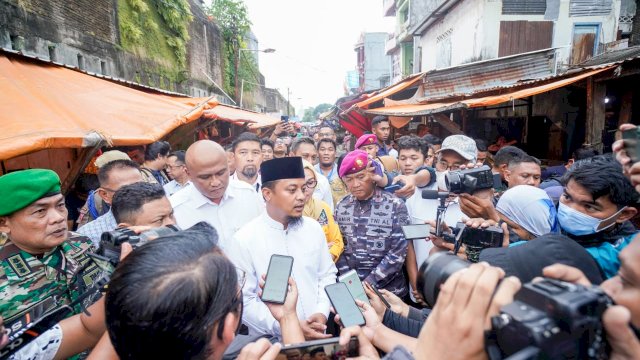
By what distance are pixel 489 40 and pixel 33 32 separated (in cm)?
1239

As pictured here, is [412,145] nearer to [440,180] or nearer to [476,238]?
[440,180]

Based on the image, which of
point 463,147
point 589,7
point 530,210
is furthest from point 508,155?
point 589,7

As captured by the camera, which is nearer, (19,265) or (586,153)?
(19,265)

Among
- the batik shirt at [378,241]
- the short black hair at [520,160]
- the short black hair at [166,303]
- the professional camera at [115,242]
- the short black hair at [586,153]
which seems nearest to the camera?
the short black hair at [166,303]

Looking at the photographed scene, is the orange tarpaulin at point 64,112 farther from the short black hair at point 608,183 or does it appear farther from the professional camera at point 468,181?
the short black hair at point 608,183

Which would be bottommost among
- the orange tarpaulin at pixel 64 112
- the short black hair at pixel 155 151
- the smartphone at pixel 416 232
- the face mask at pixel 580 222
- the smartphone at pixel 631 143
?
the smartphone at pixel 416 232

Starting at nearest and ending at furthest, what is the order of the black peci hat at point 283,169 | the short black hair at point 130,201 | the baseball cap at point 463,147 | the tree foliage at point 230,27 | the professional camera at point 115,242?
the professional camera at point 115,242, the short black hair at point 130,201, the black peci hat at point 283,169, the baseball cap at point 463,147, the tree foliage at point 230,27

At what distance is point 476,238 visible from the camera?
178 centimetres

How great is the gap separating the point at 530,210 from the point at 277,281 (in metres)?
1.75

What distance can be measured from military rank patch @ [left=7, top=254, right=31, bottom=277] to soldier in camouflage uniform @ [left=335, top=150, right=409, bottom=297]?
2.12 m

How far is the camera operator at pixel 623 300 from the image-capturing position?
0.80 meters

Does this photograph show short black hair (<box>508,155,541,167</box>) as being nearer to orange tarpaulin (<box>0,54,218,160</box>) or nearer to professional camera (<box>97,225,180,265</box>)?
professional camera (<box>97,225,180,265</box>)

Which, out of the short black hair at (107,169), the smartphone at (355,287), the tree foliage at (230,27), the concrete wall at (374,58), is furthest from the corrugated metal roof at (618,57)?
the concrete wall at (374,58)

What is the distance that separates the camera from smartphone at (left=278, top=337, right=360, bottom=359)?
1.20m
